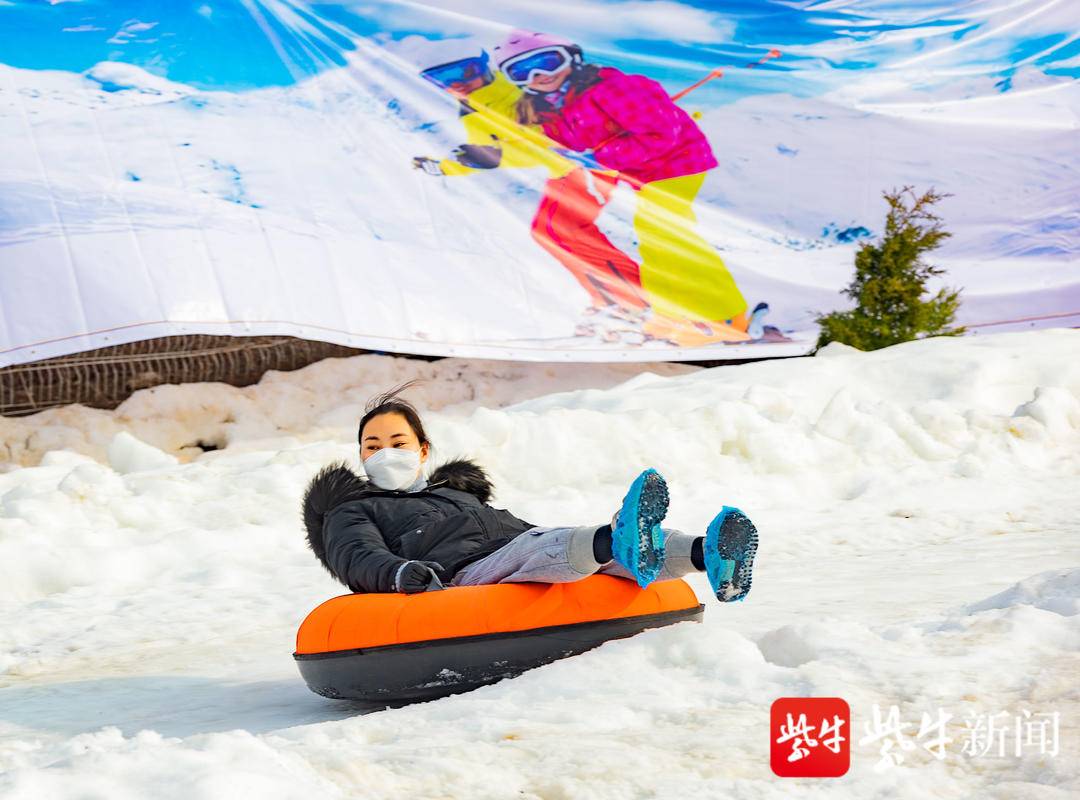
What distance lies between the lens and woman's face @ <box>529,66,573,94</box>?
8664 mm

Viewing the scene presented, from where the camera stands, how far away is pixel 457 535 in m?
2.93

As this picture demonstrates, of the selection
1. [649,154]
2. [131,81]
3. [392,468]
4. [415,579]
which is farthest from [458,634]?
[649,154]

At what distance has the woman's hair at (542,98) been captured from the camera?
858 cm

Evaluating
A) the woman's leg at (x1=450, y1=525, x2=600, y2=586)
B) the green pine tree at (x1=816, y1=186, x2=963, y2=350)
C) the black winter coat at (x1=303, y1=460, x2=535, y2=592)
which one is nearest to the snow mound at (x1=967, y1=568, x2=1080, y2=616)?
the woman's leg at (x1=450, y1=525, x2=600, y2=586)

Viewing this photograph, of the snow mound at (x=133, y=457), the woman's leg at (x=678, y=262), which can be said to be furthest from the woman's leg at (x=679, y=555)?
the woman's leg at (x=678, y=262)

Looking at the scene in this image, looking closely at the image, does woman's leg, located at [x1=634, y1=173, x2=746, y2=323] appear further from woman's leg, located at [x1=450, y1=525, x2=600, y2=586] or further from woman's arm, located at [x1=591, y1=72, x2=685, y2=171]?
woman's leg, located at [x1=450, y1=525, x2=600, y2=586]

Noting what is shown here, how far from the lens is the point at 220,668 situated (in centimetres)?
321

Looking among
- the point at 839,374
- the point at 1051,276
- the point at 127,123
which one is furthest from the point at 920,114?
the point at 127,123

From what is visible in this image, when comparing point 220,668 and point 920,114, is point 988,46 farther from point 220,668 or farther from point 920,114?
point 220,668

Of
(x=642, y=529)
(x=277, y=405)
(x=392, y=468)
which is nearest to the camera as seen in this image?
(x=642, y=529)

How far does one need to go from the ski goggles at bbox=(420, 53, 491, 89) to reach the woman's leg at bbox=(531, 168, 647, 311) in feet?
2.95

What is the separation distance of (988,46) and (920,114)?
869 millimetres

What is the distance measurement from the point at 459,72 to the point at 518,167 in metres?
0.76

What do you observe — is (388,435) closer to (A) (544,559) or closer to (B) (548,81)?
(A) (544,559)
